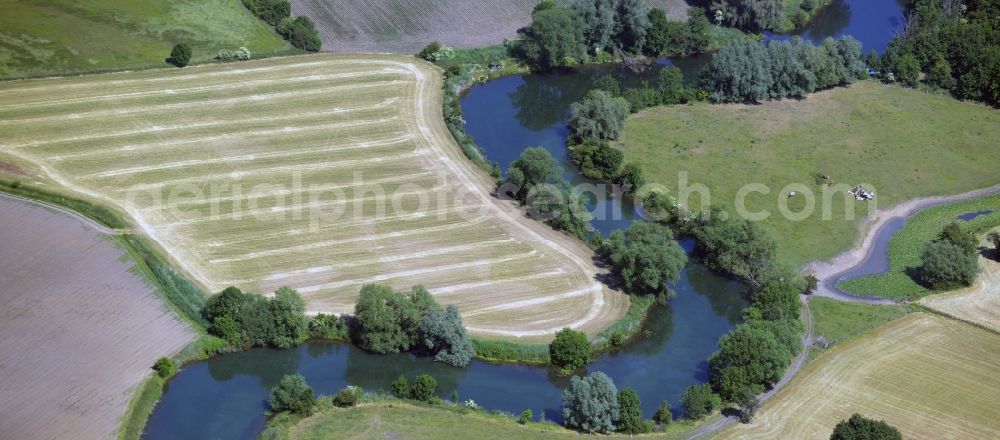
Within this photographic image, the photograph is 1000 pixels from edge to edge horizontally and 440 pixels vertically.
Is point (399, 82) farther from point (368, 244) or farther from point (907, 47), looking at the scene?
point (907, 47)

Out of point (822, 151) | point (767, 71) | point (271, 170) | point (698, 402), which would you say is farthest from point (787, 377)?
point (767, 71)

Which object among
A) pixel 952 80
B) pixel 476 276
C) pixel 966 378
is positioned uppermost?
pixel 952 80

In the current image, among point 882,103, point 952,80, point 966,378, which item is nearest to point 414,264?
point 966,378

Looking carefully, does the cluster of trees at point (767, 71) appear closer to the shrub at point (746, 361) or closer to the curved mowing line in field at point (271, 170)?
the curved mowing line in field at point (271, 170)

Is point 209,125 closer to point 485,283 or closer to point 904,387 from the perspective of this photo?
point 485,283

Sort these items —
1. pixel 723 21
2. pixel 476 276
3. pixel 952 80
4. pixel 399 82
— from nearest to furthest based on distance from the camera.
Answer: pixel 476 276
pixel 399 82
pixel 952 80
pixel 723 21

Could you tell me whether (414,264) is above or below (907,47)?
below
